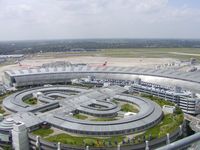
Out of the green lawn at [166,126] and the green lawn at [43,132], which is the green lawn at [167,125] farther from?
the green lawn at [43,132]

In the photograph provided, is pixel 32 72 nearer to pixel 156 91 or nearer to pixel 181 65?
pixel 156 91

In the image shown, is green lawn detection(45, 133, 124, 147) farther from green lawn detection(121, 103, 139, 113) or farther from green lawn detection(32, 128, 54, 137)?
green lawn detection(121, 103, 139, 113)

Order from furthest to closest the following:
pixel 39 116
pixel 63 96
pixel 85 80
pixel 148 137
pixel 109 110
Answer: pixel 85 80 < pixel 63 96 < pixel 109 110 < pixel 39 116 < pixel 148 137

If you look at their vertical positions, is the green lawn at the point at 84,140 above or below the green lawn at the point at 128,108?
below

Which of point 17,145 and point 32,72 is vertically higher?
point 32,72

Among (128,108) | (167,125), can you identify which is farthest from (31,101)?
(167,125)

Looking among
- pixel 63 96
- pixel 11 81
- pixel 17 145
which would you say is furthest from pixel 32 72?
pixel 17 145

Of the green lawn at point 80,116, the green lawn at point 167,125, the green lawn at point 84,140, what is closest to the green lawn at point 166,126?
the green lawn at point 167,125

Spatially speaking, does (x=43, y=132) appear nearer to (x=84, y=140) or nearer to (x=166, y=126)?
(x=84, y=140)
